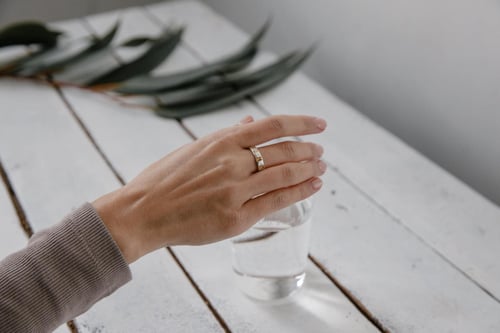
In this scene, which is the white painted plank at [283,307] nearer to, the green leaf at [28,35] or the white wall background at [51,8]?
the green leaf at [28,35]

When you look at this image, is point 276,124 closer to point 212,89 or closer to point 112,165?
point 112,165

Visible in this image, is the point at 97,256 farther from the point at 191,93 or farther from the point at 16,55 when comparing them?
the point at 16,55

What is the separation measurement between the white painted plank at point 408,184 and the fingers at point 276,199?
0.68ft

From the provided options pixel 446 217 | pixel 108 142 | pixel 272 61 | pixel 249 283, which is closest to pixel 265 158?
pixel 249 283

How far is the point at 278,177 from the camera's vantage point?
0.67m

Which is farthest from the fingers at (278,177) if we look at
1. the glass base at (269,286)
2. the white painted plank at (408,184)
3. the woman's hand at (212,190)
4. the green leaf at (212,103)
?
the green leaf at (212,103)

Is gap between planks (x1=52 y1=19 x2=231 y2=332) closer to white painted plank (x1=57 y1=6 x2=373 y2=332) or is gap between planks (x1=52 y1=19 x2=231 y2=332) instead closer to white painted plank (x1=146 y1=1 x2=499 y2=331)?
white painted plank (x1=57 y1=6 x2=373 y2=332)

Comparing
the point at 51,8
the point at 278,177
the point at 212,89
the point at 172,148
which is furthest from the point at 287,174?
the point at 51,8

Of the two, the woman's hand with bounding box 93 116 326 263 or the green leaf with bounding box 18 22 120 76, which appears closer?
the woman's hand with bounding box 93 116 326 263

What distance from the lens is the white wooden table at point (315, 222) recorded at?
2.32 ft

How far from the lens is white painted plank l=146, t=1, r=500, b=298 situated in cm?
81

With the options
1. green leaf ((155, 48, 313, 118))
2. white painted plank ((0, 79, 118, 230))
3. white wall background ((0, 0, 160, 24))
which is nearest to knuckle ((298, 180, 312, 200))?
white painted plank ((0, 79, 118, 230))

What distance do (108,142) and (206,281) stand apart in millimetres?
350

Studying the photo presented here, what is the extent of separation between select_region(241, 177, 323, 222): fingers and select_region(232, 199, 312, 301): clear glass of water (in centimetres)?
3
